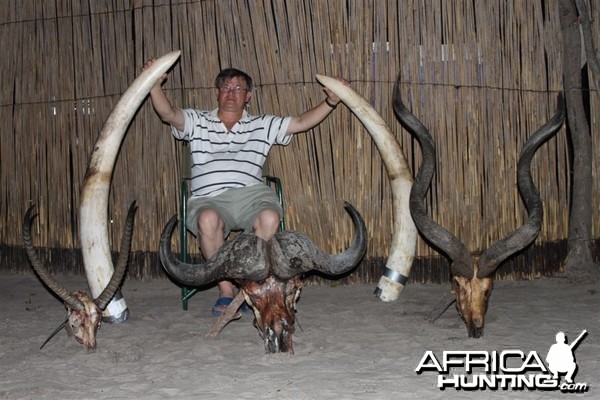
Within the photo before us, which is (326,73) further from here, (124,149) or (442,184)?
(124,149)

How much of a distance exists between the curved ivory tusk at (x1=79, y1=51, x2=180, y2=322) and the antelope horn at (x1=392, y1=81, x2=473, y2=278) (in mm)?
1506

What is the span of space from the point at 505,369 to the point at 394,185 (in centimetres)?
175

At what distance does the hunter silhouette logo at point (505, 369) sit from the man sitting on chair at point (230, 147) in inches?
55.1

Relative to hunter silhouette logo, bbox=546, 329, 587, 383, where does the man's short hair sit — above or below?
above

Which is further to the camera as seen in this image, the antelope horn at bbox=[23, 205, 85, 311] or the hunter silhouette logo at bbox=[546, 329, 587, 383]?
the antelope horn at bbox=[23, 205, 85, 311]

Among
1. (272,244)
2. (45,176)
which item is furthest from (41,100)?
(272,244)

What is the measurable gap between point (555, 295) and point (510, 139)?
3.71 ft

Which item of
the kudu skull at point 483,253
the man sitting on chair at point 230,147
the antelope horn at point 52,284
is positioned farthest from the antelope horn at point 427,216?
the antelope horn at point 52,284

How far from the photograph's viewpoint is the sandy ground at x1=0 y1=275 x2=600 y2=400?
2996 mm

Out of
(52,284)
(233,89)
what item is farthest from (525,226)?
(52,284)

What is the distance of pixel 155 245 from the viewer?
5176 mm

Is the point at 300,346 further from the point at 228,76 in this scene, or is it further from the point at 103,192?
the point at 228,76

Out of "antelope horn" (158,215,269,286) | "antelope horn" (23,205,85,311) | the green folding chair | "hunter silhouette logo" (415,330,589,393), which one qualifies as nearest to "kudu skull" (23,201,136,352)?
"antelope horn" (23,205,85,311)

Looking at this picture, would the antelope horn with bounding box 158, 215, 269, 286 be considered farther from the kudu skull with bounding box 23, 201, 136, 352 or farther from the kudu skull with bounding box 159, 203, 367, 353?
the kudu skull with bounding box 23, 201, 136, 352
